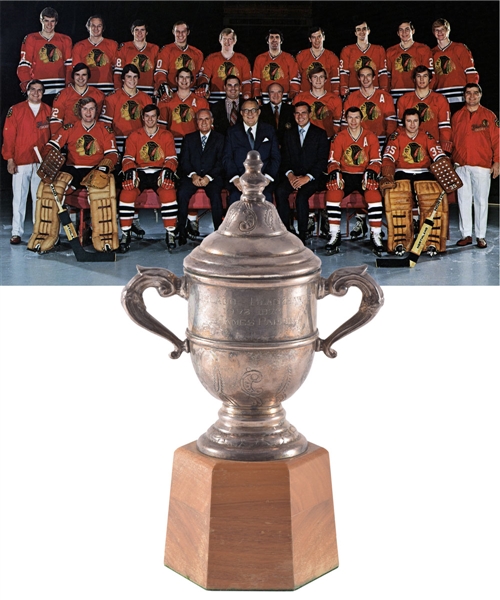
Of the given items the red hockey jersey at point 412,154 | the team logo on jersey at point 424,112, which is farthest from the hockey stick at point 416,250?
the team logo on jersey at point 424,112

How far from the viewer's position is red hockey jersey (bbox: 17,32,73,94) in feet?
31.2

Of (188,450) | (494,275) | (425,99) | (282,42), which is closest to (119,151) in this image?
(282,42)

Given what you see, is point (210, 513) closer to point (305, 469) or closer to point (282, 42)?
point (305, 469)

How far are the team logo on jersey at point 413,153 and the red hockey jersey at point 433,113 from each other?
0.92 ft

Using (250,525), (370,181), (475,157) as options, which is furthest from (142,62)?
(250,525)

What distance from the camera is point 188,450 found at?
387 cm

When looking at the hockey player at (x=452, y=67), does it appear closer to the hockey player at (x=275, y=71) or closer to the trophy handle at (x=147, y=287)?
the hockey player at (x=275, y=71)

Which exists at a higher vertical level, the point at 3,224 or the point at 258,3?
the point at 258,3

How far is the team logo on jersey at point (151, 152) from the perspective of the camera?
932 centimetres

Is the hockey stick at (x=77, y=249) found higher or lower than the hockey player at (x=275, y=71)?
lower

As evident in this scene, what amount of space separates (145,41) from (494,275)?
11.4 feet

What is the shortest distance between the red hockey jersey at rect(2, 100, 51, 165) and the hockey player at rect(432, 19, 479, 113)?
3.30m

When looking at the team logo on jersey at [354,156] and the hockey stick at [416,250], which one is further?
the team logo on jersey at [354,156]

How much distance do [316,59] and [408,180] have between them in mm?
1358
